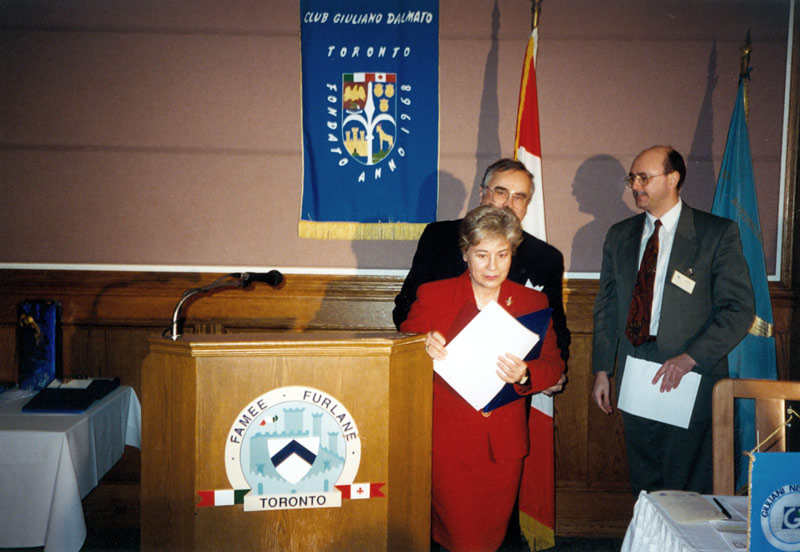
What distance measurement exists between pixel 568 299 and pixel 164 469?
8.13ft

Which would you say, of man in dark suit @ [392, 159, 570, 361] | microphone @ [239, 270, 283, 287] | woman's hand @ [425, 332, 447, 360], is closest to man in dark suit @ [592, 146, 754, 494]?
man in dark suit @ [392, 159, 570, 361]

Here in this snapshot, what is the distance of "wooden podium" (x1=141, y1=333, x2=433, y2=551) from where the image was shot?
1410 millimetres

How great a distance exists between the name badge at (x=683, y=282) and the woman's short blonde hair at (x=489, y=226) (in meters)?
1.00

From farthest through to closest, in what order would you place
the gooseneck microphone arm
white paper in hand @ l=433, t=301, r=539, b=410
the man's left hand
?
the man's left hand, white paper in hand @ l=433, t=301, r=539, b=410, the gooseneck microphone arm

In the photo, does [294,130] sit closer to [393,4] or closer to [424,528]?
[393,4]

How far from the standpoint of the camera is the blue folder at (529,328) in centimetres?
176

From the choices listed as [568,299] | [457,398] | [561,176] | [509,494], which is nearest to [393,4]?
[561,176]

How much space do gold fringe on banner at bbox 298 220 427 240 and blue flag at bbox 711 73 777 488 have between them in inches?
67.5

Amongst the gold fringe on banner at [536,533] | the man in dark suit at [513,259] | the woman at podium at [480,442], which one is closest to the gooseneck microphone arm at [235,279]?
the woman at podium at [480,442]

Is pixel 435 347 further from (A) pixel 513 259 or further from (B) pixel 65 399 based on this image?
(B) pixel 65 399

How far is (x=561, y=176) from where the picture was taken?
3332 mm

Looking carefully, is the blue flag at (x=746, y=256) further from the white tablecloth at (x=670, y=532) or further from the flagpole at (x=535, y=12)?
the white tablecloth at (x=670, y=532)

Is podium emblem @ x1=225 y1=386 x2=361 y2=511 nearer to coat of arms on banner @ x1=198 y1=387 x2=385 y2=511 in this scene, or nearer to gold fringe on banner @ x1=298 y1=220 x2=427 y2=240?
coat of arms on banner @ x1=198 y1=387 x2=385 y2=511

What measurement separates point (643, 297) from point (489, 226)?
111 centimetres
